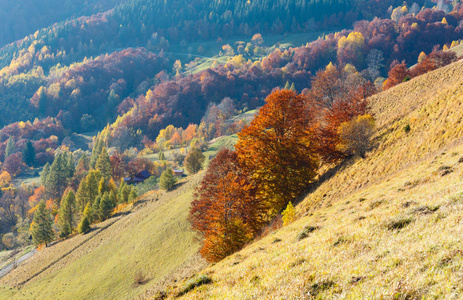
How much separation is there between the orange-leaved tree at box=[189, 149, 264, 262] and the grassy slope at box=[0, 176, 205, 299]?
754cm

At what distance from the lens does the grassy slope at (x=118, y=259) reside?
37594mm

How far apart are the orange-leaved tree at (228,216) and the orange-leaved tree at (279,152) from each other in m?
2.01

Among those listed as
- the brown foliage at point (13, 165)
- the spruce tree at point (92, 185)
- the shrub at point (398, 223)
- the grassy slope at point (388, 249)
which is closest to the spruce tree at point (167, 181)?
the spruce tree at point (92, 185)

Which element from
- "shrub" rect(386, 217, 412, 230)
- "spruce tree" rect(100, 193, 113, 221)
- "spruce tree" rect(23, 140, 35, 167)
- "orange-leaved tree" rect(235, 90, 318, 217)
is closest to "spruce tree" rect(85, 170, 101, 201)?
"spruce tree" rect(100, 193, 113, 221)

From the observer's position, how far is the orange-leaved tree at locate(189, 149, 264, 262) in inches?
1102

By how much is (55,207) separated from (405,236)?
423 ft

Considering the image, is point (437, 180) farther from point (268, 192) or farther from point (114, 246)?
point (114, 246)

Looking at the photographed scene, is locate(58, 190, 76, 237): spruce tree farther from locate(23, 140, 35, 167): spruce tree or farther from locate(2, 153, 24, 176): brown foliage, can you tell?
locate(23, 140, 35, 167): spruce tree

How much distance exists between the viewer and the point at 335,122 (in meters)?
39.2

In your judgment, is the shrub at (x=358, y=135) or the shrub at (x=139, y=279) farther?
the shrub at (x=139, y=279)

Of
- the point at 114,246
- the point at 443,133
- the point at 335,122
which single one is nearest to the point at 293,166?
the point at 335,122

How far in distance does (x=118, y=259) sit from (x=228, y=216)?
24.4m

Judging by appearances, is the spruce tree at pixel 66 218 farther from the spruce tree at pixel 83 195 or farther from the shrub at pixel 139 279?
the shrub at pixel 139 279

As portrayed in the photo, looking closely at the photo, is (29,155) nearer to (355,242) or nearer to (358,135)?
(358,135)
